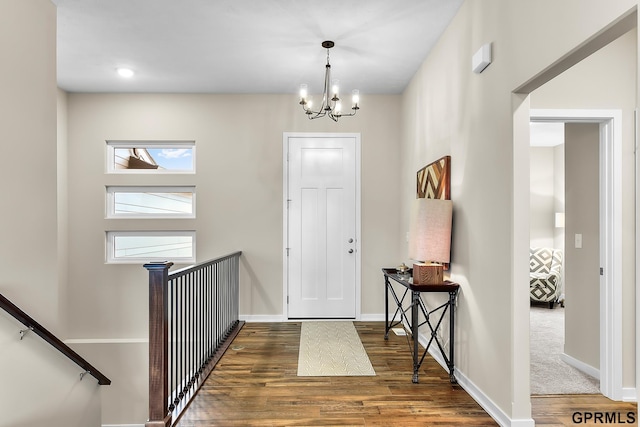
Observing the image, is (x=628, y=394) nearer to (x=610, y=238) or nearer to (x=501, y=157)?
(x=610, y=238)

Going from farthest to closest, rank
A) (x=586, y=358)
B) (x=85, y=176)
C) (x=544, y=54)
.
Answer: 1. (x=85, y=176)
2. (x=586, y=358)
3. (x=544, y=54)

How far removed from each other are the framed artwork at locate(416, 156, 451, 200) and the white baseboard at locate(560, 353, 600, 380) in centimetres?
172

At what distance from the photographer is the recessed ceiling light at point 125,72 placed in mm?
3994

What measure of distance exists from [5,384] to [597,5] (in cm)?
348

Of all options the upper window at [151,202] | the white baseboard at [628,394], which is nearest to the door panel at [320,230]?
the upper window at [151,202]

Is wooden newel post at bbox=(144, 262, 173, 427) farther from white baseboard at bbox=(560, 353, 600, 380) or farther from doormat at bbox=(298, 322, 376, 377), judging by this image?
white baseboard at bbox=(560, 353, 600, 380)

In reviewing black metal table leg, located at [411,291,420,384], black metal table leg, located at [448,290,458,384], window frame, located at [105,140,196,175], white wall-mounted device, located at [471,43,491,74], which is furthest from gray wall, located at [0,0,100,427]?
white wall-mounted device, located at [471,43,491,74]

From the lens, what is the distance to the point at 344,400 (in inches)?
102

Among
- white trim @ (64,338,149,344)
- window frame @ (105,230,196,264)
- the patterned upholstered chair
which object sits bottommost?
white trim @ (64,338,149,344)

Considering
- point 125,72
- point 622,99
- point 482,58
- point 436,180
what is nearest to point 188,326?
point 436,180

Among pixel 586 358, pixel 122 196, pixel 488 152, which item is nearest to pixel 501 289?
pixel 488 152

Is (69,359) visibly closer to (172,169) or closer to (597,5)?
(172,169)

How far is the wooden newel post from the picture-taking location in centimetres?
214

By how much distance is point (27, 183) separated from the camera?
2461 mm
